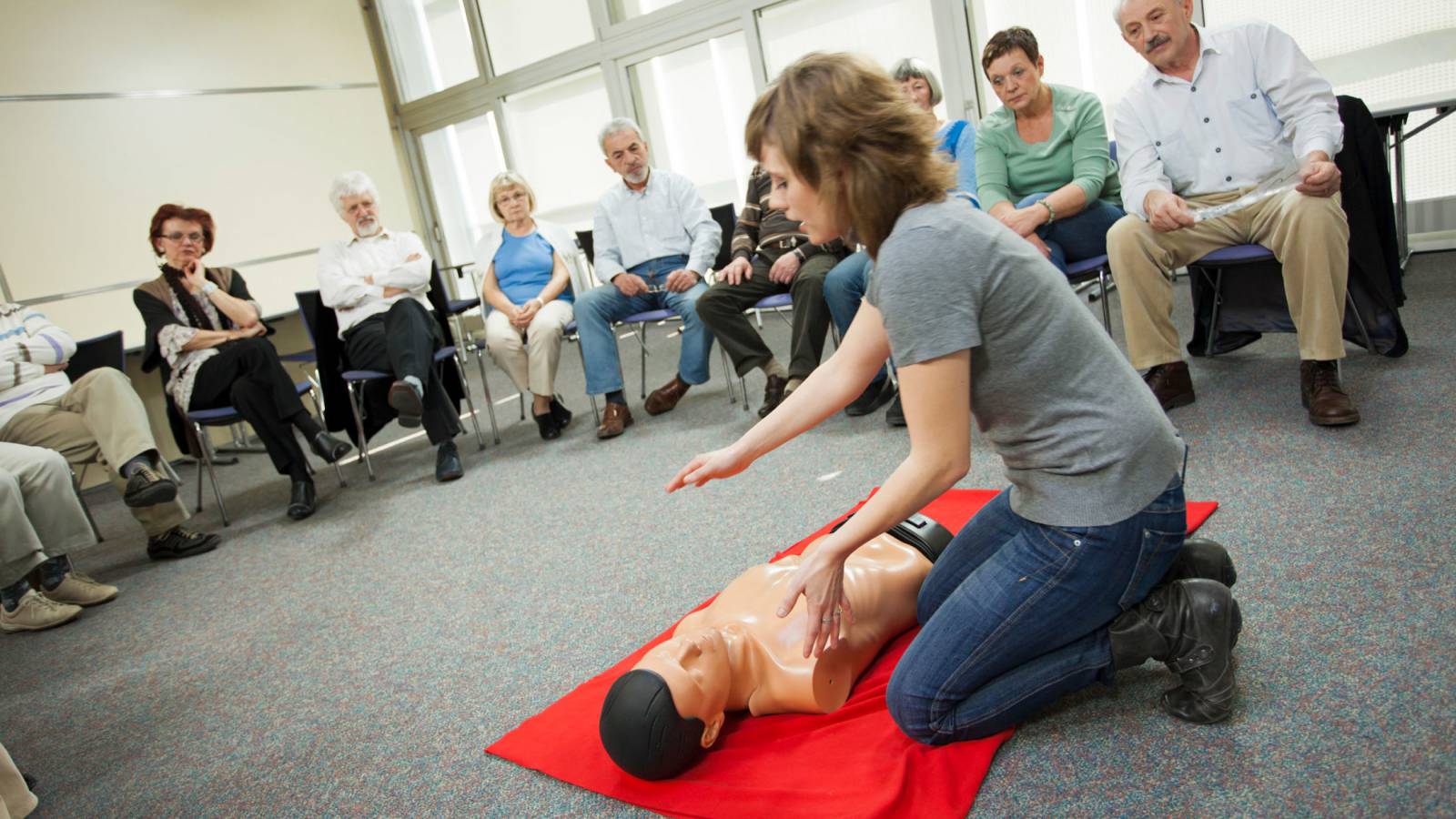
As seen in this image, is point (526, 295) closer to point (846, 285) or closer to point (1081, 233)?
point (846, 285)

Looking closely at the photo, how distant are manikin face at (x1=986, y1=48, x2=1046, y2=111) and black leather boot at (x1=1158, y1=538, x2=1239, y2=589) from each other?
7.12 ft

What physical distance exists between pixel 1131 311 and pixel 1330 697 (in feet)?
5.68

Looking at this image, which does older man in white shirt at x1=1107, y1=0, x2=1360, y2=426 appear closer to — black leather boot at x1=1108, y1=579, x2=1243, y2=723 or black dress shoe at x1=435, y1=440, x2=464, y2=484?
black leather boot at x1=1108, y1=579, x2=1243, y2=723

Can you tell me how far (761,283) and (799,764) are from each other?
2.79 metres

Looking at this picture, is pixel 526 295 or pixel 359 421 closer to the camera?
pixel 359 421

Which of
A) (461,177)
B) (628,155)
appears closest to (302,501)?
(628,155)

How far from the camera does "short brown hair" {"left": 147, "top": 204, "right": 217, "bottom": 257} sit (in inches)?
161

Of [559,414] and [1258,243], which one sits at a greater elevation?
[1258,243]

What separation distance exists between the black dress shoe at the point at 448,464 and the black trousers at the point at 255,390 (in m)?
0.57

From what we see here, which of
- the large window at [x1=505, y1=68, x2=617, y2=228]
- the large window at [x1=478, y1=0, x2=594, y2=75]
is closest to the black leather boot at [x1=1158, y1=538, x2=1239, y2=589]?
the large window at [x1=505, y1=68, x2=617, y2=228]

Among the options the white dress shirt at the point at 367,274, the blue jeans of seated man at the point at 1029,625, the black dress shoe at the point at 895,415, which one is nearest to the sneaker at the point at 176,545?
the white dress shirt at the point at 367,274

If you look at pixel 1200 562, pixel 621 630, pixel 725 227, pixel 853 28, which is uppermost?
pixel 853 28

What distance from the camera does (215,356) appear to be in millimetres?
3986

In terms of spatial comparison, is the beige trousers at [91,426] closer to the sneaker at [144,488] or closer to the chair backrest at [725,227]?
the sneaker at [144,488]
